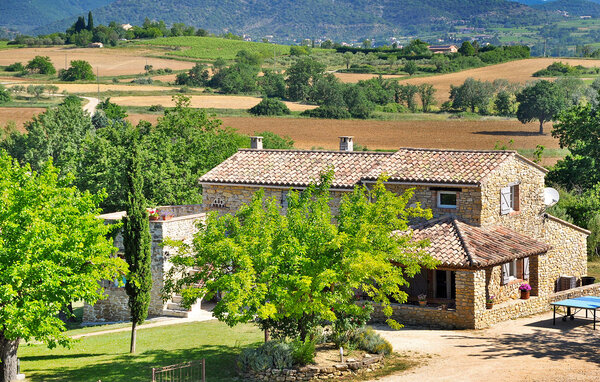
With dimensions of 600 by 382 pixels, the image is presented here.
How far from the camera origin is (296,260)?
23391mm

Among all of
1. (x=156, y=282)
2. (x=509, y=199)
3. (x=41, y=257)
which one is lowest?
(x=156, y=282)

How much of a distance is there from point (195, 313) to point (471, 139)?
51.1 meters

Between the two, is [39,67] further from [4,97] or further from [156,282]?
[156,282]

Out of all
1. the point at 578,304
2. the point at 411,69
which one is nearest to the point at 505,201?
the point at 578,304

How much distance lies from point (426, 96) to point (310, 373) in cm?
9046

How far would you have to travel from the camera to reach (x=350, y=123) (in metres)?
93.4

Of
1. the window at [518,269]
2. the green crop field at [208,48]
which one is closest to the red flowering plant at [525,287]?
the window at [518,269]

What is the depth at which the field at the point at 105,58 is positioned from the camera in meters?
147

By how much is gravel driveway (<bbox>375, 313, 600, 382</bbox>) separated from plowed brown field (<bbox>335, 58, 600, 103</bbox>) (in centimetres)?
8584

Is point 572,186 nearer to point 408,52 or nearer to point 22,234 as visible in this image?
point 22,234

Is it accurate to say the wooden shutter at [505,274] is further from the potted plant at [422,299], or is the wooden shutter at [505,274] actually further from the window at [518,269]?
the potted plant at [422,299]

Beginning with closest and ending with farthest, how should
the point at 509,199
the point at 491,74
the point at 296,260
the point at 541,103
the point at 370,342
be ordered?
the point at 296,260 → the point at 370,342 → the point at 509,199 → the point at 541,103 → the point at 491,74

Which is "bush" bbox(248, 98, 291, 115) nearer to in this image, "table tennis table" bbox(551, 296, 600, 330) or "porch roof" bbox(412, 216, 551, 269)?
"porch roof" bbox(412, 216, 551, 269)

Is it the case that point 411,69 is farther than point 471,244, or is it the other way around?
point 411,69
